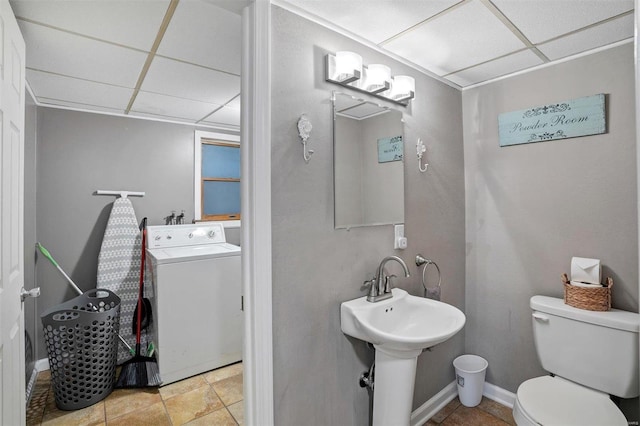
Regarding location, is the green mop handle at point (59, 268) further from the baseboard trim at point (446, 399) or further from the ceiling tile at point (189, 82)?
the baseboard trim at point (446, 399)

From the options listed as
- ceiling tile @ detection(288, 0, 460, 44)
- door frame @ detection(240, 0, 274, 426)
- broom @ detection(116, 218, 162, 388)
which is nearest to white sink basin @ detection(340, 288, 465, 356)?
door frame @ detection(240, 0, 274, 426)

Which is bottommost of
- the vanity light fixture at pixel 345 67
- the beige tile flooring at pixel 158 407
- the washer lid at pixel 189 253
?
the beige tile flooring at pixel 158 407

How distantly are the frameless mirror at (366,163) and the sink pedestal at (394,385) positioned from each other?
653 millimetres

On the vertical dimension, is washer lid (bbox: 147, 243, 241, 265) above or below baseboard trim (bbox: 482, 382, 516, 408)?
above

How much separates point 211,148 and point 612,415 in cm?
361

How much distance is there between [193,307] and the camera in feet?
8.24

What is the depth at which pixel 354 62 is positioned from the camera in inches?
58.0

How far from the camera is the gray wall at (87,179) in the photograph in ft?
8.57

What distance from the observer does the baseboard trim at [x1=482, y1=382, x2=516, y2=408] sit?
209 centimetres

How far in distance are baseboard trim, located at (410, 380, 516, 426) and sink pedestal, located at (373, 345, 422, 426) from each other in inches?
19.9

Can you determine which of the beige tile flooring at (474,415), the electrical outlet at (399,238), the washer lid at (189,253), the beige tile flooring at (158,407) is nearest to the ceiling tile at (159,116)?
the washer lid at (189,253)

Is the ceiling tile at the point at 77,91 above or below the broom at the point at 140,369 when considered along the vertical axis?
above

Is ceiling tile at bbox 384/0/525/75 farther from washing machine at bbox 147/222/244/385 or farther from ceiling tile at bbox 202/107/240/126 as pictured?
washing machine at bbox 147/222/244/385

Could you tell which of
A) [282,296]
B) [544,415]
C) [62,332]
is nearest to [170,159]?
[62,332]
